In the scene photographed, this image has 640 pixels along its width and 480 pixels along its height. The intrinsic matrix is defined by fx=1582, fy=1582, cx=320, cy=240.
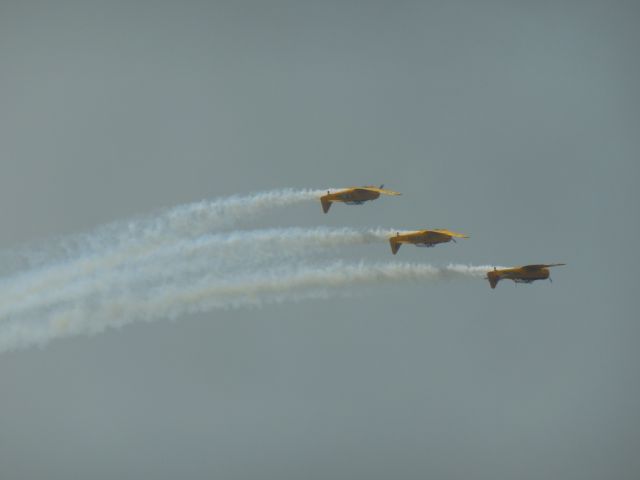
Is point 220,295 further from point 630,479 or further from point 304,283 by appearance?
point 630,479

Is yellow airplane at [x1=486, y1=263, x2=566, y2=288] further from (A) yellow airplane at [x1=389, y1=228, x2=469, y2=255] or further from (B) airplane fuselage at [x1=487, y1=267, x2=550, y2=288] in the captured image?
(A) yellow airplane at [x1=389, y1=228, x2=469, y2=255]

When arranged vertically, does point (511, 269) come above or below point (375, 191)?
below

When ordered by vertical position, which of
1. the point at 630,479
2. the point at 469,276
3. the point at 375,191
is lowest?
the point at 630,479

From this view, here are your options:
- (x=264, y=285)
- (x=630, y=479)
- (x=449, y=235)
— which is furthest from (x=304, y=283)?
(x=630, y=479)

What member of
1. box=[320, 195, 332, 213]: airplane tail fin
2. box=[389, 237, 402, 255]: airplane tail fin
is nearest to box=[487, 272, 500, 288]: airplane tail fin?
box=[389, 237, 402, 255]: airplane tail fin

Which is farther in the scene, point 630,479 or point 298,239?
point 630,479

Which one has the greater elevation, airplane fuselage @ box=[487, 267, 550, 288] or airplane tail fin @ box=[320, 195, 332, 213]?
airplane tail fin @ box=[320, 195, 332, 213]

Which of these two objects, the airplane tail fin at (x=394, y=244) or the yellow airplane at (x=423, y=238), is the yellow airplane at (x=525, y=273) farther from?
the airplane tail fin at (x=394, y=244)

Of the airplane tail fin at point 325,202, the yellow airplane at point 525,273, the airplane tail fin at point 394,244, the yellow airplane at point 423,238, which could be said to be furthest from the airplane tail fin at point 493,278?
the airplane tail fin at point 325,202
